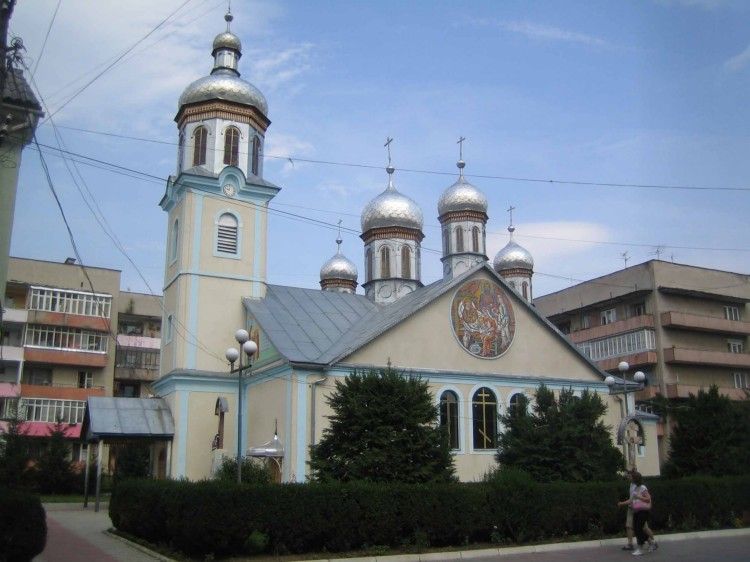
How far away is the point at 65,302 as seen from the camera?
1725 inches

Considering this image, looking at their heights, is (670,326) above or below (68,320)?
below

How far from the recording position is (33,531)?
10828 mm

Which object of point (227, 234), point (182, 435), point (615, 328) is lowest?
point (182, 435)

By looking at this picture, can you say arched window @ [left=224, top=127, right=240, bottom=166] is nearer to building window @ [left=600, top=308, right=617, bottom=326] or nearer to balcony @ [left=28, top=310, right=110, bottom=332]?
balcony @ [left=28, top=310, right=110, bottom=332]

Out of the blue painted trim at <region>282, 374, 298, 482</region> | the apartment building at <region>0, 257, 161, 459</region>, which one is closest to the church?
the blue painted trim at <region>282, 374, 298, 482</region>

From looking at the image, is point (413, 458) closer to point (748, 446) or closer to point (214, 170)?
point (748, 446)

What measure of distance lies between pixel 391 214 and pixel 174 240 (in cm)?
1104

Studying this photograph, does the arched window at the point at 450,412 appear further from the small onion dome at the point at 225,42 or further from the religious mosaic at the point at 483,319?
the small onion dome at the point at 225,42

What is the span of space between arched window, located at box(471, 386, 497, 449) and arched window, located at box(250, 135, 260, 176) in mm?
11722

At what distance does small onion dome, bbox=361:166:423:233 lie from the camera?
1425 inches

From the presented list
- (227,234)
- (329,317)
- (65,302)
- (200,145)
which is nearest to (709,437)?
(329,317)

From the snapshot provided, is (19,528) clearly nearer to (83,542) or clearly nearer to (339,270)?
(83,542)

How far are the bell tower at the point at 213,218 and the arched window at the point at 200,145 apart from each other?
1.5 inches

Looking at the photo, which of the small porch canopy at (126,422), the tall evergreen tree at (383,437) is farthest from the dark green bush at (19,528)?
the small porch canopy at (126,422)
